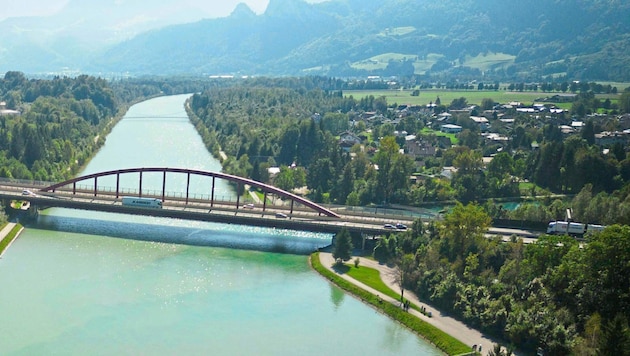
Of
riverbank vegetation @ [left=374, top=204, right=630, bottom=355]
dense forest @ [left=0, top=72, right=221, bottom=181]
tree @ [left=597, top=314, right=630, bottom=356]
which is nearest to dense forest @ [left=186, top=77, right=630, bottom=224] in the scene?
riverbank vegetation @ [left=374, top=204, right=630, bottom=355]

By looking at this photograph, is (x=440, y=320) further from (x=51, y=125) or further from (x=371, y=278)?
(x=51, y=125)

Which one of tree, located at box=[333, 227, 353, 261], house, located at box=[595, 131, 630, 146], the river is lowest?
the river

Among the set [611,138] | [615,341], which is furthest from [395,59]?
[615,341]

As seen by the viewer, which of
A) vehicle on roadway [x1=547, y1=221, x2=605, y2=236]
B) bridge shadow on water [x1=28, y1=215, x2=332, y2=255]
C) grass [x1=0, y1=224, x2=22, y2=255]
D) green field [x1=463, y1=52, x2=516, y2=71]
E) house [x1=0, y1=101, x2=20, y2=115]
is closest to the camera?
grass [x1=0, y1=224, x2=22, y2=255]

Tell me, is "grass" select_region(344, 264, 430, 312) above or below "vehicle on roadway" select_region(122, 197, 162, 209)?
below

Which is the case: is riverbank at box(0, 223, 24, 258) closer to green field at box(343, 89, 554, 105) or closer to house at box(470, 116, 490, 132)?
house at box(470, 116, 490, 132)

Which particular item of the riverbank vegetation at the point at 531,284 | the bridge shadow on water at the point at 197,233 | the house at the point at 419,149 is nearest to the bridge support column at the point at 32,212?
the bridge shadow on water at the point at 197,233

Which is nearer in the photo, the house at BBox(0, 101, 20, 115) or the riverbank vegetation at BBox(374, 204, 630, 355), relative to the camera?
the riverbank vegetation at BBox(374, 204, 630, 355)
